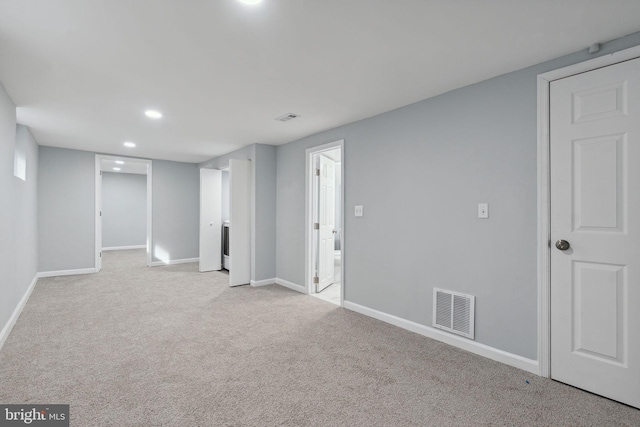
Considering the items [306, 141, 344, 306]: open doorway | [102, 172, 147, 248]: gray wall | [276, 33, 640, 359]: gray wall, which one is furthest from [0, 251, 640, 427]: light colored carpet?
[102, 172, 147, 248]: gray wall

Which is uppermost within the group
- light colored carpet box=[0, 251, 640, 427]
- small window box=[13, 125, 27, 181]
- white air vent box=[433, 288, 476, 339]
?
Answer: small window box=[13, 125, 27, 181]

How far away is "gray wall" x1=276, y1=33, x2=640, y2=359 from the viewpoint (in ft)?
7.76

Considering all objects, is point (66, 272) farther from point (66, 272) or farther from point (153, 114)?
point (153, 114)

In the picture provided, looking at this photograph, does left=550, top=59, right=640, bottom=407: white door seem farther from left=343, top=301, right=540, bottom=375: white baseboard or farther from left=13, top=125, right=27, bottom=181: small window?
left=13, top=125, right=27, bottom=181: small window

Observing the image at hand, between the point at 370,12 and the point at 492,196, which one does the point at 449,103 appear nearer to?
the point at 492,196

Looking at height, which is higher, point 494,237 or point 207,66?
point 207,66

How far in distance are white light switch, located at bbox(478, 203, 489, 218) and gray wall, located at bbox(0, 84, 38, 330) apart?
13.5 feet

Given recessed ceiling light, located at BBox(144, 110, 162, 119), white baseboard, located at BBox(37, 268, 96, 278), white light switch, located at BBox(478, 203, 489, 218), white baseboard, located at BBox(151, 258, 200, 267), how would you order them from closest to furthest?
white light switch, located at BBox(478, 203, 489, 218) < recessed ceiling light, located at BBox(144, 110, 162, 119) < white baseboard, located at BBox(37, 268, 96, 278) < white baseboard, located at BBox(151, 258, 200, 267)

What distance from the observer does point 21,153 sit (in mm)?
4055

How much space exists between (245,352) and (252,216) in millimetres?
2725

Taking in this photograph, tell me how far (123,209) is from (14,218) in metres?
6.62

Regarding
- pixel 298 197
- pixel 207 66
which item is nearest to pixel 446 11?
pixel 207 66

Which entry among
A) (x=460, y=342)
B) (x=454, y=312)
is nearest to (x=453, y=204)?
(x=454, y=312)

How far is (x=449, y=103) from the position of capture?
9.30 ft
